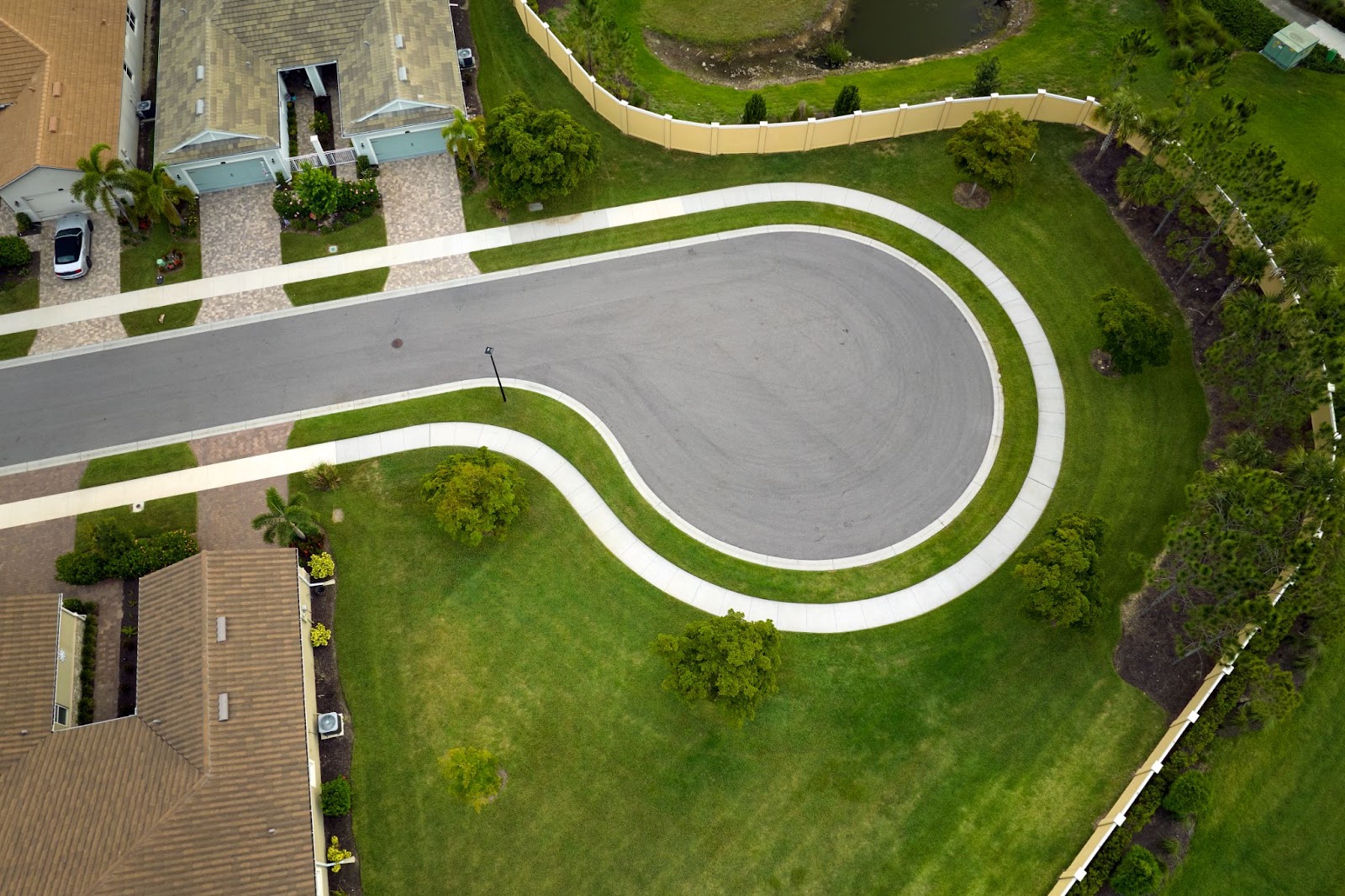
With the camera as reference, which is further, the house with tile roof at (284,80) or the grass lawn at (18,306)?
the house with tile roof at (284,80)

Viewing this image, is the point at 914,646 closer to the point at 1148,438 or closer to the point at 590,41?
the point at 1148,438

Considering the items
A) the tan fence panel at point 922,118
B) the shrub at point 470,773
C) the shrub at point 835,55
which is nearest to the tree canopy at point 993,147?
the tan fence panel at point 922,118

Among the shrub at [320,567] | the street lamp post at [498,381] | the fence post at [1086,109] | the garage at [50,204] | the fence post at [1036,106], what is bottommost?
the shrub at [320,567]

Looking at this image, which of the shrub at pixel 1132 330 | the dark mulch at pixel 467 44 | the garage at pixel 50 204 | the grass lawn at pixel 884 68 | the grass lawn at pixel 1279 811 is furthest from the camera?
the dark mulch at pixel 467 44

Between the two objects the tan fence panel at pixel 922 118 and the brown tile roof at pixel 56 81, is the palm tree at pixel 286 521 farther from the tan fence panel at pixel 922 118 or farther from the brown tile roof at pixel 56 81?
the tan fence panel at pixel 922 118

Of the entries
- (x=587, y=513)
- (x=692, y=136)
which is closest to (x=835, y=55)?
(x=692, y=136)

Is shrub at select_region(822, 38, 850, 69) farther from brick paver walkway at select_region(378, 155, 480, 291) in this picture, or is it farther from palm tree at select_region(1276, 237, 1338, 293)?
palm tree at select_region(1276, 237, 1338, 293)

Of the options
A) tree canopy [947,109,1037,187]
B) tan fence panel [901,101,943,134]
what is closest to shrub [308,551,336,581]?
tree canopy [947,109,1037,187]

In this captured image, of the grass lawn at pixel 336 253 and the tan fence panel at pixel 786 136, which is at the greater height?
the tan fence panel at pixel 786 136
